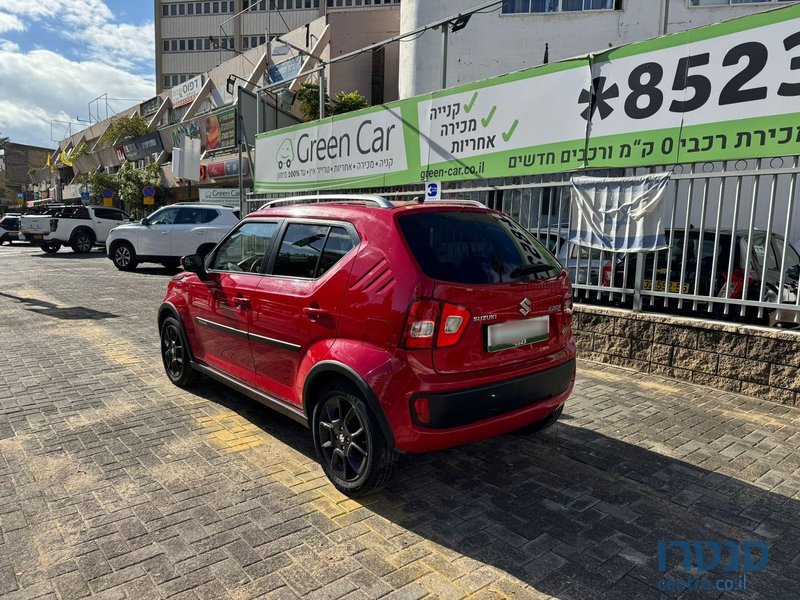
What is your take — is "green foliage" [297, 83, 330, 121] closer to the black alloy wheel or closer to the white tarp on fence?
the black alloy wheel

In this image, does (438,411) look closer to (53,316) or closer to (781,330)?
(781,330)

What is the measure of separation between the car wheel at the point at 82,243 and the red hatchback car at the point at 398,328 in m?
21.5

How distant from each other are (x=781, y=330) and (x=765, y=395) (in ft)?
2.01

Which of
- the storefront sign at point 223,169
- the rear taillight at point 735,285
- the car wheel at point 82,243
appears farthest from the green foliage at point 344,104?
the rear taillight at point 735,285

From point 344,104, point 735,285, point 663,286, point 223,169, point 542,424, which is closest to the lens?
point 542,424

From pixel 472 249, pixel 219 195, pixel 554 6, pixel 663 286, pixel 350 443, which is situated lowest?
pixel 350 443

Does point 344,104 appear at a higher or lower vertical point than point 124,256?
higher

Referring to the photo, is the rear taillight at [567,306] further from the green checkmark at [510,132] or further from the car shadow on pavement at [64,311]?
the car shadow on pavement at [64,311]

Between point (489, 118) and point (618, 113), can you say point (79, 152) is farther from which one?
point (618, 113)

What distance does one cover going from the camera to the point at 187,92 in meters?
42.0

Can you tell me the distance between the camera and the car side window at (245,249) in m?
4.02

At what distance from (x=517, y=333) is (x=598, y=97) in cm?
415

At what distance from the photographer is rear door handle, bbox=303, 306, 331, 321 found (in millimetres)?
3255

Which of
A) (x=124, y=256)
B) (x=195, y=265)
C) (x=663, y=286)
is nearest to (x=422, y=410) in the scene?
(x=195, y=265)
